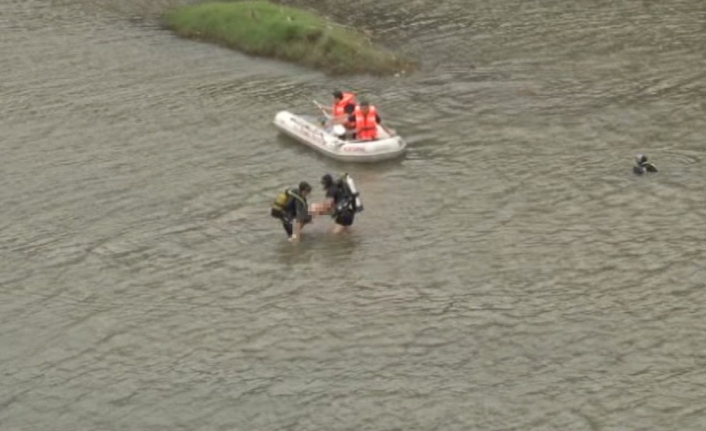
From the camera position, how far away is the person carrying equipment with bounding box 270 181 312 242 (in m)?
26.8

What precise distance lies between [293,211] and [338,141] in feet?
20.4

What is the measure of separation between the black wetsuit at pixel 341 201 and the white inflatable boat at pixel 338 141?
494 cm

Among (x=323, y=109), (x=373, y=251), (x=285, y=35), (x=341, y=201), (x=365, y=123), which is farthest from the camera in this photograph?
(x=285, y=35)

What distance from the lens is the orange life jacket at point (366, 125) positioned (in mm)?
32531

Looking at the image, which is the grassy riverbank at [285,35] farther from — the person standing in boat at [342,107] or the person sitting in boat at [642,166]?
the person sitting in boat at [642,166]

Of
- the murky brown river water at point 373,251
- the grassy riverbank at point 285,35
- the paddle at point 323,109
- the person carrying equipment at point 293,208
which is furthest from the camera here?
the grassy riverbank at point 285,35

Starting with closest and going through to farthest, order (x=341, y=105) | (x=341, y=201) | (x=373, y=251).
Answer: (x=373, y=251)
(x=341, y=201)
(x=341, y=105)

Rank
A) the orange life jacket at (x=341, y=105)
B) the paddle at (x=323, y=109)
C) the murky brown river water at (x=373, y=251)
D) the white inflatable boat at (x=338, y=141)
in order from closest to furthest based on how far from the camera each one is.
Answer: the murky brown river water at (x=373, y=251) → the white inflatable boat at (x=338, y=141) → the orange life jacket at (x=341, y=105) → the paddle at (x=323, y=109)

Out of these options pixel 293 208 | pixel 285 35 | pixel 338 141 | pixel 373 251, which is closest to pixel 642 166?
pixel 373 251

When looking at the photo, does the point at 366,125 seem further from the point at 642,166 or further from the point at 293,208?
the point at 642,166

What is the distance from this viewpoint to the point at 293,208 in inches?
1060

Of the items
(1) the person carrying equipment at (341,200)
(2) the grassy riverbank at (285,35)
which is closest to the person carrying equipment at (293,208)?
(1) the person carrying equipment at (341,200)

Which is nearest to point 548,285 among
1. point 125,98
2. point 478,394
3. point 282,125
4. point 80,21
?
point 478,394

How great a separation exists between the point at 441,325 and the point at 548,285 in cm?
289
